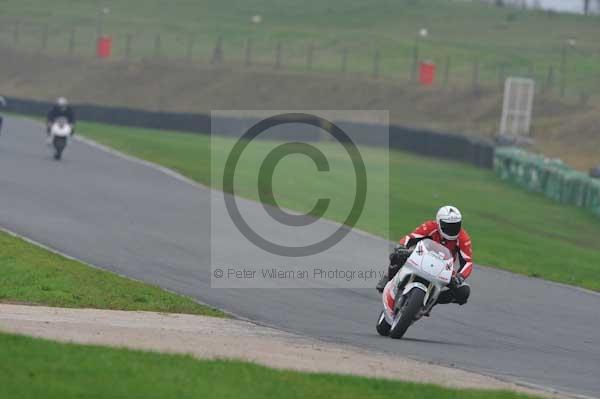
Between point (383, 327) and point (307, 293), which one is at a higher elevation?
point (383, 327)

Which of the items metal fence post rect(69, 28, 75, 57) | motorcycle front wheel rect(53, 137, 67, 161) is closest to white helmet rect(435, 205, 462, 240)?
motorcycle front wheel rect(53, 137, 67, 161)

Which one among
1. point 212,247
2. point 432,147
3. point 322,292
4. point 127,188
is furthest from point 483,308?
point 432,147

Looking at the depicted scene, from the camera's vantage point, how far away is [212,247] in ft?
62.7

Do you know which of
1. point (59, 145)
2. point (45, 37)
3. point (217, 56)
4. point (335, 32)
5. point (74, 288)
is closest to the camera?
point (74, 288)

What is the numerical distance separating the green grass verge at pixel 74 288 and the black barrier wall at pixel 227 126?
103 feet

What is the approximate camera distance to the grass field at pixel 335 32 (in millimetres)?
70688

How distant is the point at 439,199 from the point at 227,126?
853 inches

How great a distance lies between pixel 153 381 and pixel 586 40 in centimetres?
6907

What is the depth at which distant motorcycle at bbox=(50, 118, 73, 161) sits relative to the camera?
3155 cm

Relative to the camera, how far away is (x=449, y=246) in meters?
12.7

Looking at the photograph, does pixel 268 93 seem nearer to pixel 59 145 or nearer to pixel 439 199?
pixel 59 145

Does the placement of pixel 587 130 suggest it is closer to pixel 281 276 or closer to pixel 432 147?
pixel 432 147

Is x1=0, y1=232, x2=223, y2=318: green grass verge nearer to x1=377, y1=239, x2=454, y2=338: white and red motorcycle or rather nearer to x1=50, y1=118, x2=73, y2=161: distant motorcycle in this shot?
x1=377, y1=239, x2=454, y2=338: white and red motorcycle

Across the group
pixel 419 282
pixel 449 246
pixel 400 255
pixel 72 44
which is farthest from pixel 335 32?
pixel 419 282
